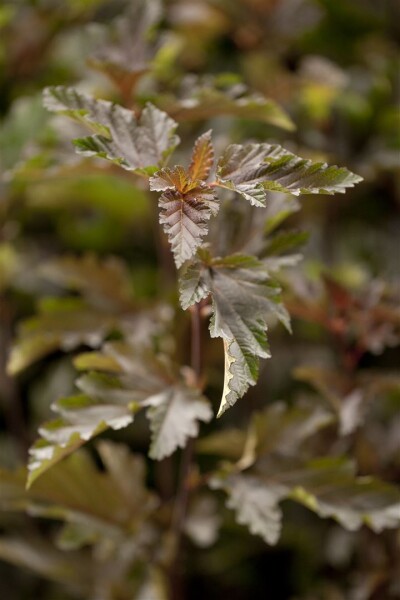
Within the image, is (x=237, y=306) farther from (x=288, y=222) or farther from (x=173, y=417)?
(x=288, y=222)

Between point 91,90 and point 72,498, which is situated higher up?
point 91,90

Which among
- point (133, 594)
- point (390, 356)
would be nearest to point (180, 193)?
point (133, 594)

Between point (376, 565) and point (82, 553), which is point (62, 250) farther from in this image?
point (376, 565)

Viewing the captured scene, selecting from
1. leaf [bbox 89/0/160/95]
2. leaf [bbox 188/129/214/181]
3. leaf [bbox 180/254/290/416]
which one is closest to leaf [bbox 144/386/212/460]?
leaf [bbox 180/254/290/416]

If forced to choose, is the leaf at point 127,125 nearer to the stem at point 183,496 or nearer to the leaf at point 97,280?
the stem at point 183,496

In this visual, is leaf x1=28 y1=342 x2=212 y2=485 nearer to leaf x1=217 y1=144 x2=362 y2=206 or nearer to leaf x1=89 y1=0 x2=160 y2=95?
leaf x1=217 y1=144 x2=362 y2=206
